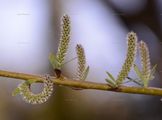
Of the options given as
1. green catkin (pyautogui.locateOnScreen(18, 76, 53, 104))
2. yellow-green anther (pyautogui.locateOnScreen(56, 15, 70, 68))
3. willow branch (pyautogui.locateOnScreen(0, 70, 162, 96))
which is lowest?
green catkin (pyautogui.locateOnScreen(18, 76, 53, 104))

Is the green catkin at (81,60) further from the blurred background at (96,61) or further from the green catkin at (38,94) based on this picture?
the blurred background at (96,61)

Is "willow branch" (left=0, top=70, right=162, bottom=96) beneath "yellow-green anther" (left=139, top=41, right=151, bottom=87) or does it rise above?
beneath

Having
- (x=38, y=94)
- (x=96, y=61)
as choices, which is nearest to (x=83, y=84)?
(x=38, y=94)

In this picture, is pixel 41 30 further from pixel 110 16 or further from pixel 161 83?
pixel 161 83

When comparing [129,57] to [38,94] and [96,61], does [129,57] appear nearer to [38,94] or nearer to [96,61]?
[38,94]

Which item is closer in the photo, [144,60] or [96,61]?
[144,60]

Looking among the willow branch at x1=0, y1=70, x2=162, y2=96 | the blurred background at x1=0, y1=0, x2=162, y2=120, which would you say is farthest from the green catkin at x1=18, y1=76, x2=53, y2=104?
the blurred background at x1=0, y1=0, x2=162, y2=120

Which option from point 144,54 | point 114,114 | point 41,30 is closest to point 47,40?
point 41,30

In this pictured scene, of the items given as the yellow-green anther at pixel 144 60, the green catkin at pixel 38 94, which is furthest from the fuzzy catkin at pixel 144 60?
the green catkin at pixel 38 94

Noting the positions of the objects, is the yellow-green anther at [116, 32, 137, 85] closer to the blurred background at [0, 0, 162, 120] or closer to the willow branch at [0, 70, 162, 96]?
the willow branch at [0, 70, 162, 96]

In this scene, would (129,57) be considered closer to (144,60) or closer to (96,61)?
(144,60)
